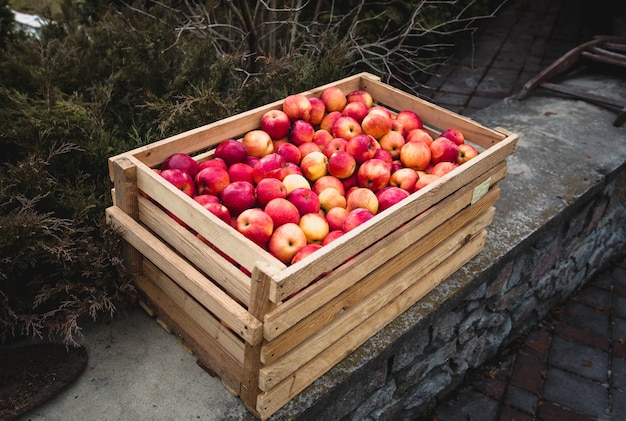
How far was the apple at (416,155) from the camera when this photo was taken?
7.91ft

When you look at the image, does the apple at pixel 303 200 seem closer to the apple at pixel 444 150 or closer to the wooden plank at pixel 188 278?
the wooden plank at pixel 188 278

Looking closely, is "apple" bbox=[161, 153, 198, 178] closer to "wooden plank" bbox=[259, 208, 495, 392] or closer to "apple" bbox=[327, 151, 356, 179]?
"apple" bbox=[327, 151, 356, 179]

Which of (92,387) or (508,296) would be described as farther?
(508,296)

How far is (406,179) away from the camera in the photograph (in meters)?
2.28

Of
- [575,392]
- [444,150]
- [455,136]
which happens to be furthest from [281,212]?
[575,392]

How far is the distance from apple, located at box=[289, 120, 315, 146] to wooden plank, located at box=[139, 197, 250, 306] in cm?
78

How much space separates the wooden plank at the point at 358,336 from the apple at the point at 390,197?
26cm

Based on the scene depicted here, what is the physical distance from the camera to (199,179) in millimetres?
2104

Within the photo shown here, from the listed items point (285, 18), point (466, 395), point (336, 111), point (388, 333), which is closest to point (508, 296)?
point (466, 395)

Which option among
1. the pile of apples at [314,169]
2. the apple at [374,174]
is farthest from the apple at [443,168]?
the apple at [374,174]

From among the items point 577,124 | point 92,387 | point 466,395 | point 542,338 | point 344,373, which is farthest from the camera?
point 577,124

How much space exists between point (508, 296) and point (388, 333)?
3.87ft

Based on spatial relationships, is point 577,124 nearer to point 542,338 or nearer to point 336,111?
point 542,338

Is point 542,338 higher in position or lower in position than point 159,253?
lower
